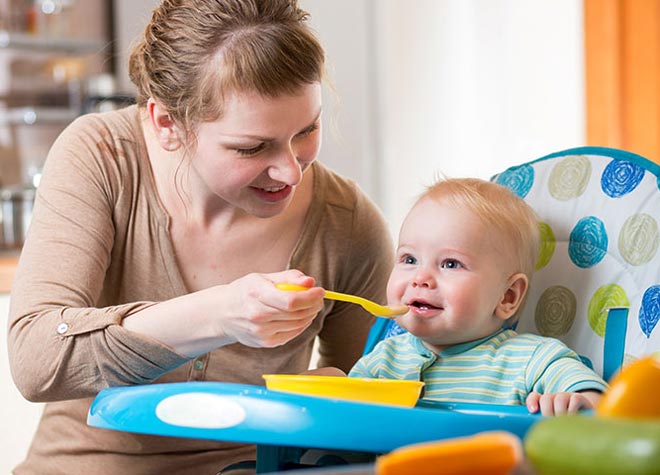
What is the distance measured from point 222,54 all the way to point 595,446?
0.87 metres

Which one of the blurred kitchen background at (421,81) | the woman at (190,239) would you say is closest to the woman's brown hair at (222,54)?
the woman at (190,239)

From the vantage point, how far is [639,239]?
4.23 ft

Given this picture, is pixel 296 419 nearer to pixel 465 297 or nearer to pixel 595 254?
pixel 465 297

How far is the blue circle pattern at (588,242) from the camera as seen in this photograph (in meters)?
1.33

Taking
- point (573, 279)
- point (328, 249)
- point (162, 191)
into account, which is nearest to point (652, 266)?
point (573, 279)

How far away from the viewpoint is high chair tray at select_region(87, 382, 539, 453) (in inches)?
32.1

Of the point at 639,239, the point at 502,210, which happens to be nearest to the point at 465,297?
the point at 502,210

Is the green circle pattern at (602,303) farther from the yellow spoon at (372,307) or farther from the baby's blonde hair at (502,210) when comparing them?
the yellow spoon at (372,307)

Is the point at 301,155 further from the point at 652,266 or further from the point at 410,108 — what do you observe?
the point at 410,108

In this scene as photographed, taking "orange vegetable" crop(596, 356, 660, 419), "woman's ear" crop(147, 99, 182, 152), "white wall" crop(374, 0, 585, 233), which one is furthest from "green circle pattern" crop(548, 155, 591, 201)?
"white wall" crop(374, 0, 585, 233)

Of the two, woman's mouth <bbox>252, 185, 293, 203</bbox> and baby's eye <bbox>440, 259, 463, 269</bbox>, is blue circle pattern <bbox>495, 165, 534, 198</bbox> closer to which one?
baby's eye <bbox>440, 259, 463, 269</bbox>

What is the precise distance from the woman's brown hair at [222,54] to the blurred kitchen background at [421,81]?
5.68ft

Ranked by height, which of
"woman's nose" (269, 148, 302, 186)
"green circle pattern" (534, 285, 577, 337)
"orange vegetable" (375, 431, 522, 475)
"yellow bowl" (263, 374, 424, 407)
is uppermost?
"woman's nose" (269, 148, 302, 186)

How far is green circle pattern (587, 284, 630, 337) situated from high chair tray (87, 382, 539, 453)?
48 centimetres
